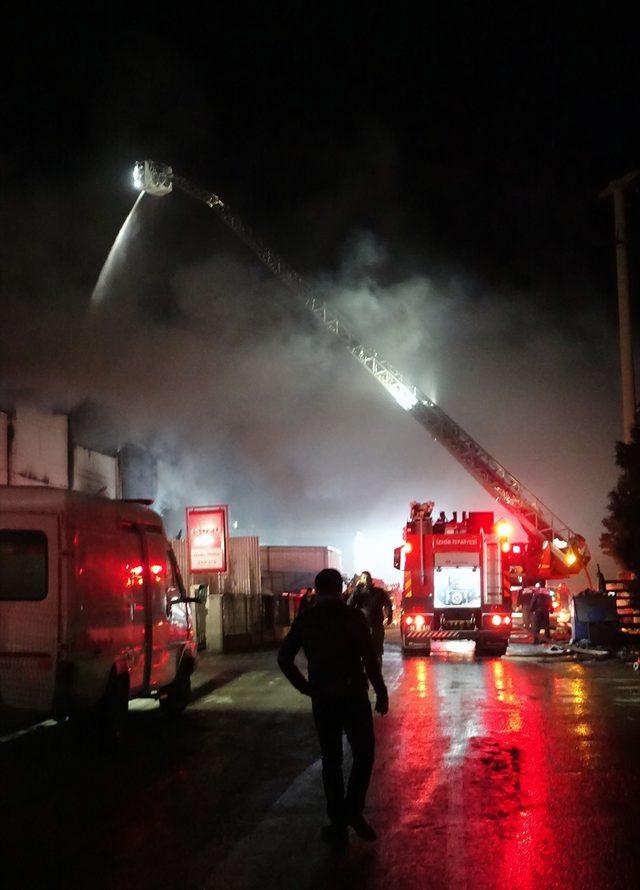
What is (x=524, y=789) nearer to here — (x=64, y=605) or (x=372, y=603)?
(x=64, y=605)

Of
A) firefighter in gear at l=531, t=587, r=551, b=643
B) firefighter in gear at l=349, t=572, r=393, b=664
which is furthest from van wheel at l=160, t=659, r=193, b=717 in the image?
firefighter in gear at l=531, t=587, r=551, b=643

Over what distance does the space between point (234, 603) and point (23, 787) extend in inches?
493

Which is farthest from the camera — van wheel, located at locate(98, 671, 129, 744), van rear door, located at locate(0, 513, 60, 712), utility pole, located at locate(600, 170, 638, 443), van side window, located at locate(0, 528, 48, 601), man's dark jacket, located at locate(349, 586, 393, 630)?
utility pole, located at locate(600, 170, 638, 443)

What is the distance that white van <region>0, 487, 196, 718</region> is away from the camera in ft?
24.3

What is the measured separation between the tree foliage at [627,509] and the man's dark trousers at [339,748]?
17.7 m

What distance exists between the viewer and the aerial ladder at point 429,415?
2705cm

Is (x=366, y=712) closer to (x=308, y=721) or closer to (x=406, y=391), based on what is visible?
(x=308, y=721)

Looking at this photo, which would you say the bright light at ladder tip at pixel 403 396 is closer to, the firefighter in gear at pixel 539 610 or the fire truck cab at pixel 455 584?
the firefighter in gear at pixel 539 610

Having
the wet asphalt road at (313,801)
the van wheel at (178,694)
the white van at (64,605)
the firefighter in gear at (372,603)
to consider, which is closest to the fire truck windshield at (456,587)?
the firefighter in gear at (372,603)

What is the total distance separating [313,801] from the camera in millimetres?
6336

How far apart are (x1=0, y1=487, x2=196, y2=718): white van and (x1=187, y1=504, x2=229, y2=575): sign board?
908cm

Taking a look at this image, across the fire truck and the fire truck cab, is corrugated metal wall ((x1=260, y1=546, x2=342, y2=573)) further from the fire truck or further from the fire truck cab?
the fire truck cab

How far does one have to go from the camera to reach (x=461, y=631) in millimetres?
18078

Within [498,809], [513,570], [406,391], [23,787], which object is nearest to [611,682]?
[513,570]
